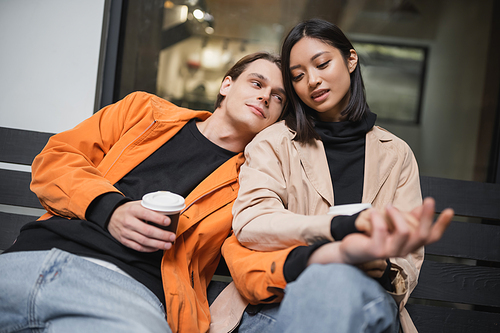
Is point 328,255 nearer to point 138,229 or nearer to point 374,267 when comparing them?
point 374,267

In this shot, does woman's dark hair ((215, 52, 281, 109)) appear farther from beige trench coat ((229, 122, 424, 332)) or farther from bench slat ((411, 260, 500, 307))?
bench slat ((411, 260, 500, 307))

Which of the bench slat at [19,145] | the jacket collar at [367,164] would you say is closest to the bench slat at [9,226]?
the bench slat at [19,145]

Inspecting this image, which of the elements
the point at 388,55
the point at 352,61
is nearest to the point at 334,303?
the point at 352,61

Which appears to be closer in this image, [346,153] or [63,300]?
[63,300]

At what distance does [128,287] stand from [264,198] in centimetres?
55

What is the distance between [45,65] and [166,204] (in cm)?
148

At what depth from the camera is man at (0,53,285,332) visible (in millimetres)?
1039

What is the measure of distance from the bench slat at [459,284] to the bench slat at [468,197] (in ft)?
0.92

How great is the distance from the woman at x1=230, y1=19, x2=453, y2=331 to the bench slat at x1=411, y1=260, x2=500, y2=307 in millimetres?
442

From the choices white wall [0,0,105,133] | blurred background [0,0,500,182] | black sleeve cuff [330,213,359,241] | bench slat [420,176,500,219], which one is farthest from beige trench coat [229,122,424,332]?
white wall [0,0,105,133]

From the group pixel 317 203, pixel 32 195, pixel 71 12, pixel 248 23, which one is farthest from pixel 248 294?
pixel 248 23

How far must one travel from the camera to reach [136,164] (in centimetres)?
152

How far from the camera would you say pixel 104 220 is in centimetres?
123

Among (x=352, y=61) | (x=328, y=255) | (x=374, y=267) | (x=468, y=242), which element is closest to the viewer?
(x=328, y=255)
